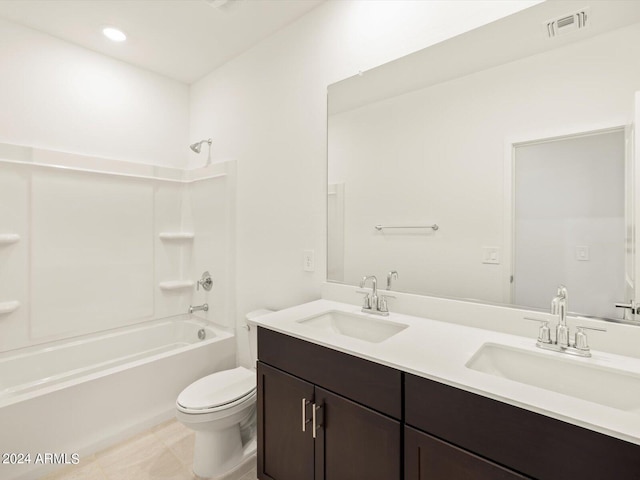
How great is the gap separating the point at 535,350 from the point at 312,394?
2.68ft

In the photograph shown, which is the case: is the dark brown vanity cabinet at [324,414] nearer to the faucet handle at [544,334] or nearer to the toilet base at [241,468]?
the toilet base at [241,468]

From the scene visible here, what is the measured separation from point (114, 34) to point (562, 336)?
306 cm

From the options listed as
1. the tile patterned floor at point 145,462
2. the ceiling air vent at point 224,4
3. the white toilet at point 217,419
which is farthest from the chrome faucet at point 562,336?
the ceiling air vent at point 224,4

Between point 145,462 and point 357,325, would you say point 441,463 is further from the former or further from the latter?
point 145,462

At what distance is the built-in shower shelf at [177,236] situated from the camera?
2.79 metres

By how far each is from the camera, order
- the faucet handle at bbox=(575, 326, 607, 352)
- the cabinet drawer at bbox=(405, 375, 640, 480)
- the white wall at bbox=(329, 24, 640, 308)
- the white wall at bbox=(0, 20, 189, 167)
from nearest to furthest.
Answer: the cabinet drawer at bbox=(405, 375, 640, 480) < the faucet handle at bbox=(575, 326, 607, 352) < the white wall at bbox=(329, 24, 640, 308) < the white wall at bbox=(0, 20, 189, 167)

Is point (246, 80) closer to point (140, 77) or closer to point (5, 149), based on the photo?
point (140, 77)

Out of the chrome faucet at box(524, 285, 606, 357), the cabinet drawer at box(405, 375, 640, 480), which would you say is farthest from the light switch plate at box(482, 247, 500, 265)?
the cabinet drawer at box(405, 375, 640, 480)

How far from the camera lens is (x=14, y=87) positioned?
2.08 m

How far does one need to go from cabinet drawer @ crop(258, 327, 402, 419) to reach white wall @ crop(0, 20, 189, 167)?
2.11 metres

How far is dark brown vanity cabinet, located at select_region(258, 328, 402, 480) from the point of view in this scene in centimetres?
Answer: 105

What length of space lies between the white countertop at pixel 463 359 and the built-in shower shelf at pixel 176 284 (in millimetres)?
1606

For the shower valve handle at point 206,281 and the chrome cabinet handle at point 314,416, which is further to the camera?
the shower valve handle at point 206,281

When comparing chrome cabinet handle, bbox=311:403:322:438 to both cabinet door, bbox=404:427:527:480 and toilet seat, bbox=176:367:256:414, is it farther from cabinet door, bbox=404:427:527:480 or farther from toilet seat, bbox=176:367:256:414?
toilet seat, bbox=176:367:256:414
